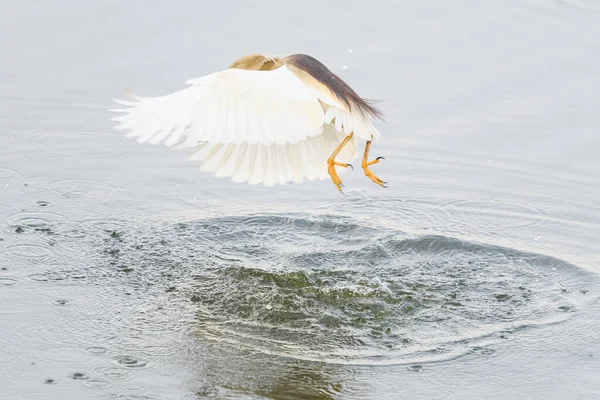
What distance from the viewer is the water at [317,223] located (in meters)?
5.46

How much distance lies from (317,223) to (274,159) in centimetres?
76

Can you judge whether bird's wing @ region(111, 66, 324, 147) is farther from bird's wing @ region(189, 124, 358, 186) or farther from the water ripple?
the water ripple

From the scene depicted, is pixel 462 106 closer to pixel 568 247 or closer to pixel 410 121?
pixel 410 121

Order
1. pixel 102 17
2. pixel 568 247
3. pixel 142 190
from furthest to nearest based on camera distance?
pixel 102 17 < pixel 142 190 < pixel 568 247

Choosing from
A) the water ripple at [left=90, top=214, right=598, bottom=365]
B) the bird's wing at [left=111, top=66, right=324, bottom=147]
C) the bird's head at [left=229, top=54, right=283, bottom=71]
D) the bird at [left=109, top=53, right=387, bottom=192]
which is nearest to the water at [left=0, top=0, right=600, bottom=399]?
the water ripple at [left=90, top=214, right=598, bottom=365]

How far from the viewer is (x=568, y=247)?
7188 millimetres

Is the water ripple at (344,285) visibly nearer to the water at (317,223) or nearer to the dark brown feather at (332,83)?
the water at (317,223)

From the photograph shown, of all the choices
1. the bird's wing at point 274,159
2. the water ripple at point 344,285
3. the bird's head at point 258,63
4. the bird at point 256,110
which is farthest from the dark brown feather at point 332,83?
the water ripple at point 344,285

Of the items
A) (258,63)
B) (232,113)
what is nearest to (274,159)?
(258,63)

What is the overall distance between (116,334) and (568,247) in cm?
313

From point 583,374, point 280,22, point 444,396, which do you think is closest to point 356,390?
point 444,396

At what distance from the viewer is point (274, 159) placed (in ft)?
22.4

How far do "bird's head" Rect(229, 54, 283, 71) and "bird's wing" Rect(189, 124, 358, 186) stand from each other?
0.48 metres

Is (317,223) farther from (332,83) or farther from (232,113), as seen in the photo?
(232,113)
